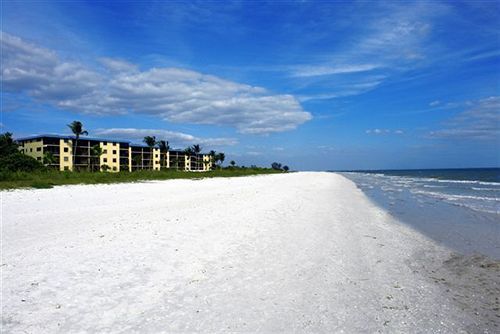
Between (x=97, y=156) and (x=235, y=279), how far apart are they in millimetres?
83873

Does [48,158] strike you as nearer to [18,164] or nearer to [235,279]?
[18,164]

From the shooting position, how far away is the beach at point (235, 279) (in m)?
4.75

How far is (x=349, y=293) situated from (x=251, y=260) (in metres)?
2.40

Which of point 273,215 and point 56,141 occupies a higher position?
point 56,141

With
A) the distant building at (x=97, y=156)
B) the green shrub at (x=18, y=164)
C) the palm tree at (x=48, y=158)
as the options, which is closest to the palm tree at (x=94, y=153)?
the distant building at (x=97, y=156)

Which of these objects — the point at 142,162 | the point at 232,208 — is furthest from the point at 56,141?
the point at 232,208

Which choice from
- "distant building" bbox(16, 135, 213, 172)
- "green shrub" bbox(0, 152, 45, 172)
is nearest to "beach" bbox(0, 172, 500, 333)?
"green shrub" bbox(0, 152, 45, 172)

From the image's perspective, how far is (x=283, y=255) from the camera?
8016 mm

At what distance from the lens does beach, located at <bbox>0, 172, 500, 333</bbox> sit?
4746 millimetres

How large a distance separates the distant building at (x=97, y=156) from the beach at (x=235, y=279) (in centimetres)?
5686

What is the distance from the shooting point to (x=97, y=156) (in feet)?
269

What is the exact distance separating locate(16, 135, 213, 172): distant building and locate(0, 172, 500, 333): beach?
5686 cm

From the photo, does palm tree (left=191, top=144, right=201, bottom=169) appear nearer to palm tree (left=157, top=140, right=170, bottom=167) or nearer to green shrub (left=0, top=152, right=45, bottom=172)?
palm tree (left=157, top=140, right=170, bottom=167)

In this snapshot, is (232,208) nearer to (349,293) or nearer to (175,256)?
(175,256)
